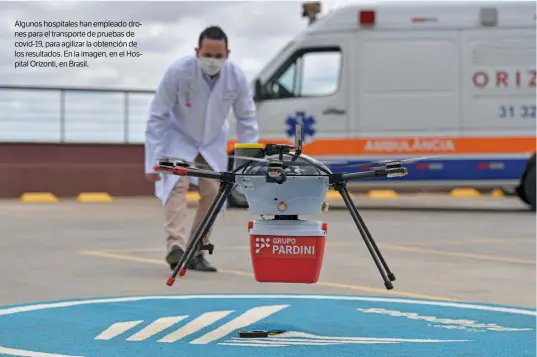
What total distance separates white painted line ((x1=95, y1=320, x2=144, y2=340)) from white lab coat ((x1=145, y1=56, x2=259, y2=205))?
241 centimetres

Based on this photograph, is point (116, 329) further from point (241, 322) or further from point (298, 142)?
point (298, 142)

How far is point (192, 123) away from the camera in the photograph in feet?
28.7

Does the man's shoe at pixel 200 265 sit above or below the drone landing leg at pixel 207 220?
below

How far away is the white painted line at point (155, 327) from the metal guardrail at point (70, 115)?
47.8 ft

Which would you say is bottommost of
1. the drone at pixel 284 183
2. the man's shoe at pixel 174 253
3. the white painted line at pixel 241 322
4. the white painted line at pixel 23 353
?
the white painted line at pixel 241 322

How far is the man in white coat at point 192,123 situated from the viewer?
8.51 metres

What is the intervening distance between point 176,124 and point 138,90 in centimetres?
1371

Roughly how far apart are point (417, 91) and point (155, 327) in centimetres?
1197

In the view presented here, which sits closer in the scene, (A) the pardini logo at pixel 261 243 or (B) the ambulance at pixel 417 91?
(A) the pardini logo at pixel 261 243

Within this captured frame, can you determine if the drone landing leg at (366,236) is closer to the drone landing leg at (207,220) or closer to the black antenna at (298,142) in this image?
the black antenna at (298,142)

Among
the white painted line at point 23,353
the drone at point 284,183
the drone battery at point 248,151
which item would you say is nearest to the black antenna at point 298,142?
the drone at point 284,183

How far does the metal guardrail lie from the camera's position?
21000mm

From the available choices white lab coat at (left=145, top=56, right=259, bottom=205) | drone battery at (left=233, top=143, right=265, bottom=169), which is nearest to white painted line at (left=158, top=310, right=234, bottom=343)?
drone battery at (left=233, top=143, right=265, bottom=169)

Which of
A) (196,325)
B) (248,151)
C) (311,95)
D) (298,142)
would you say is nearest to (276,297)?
(196,325)
